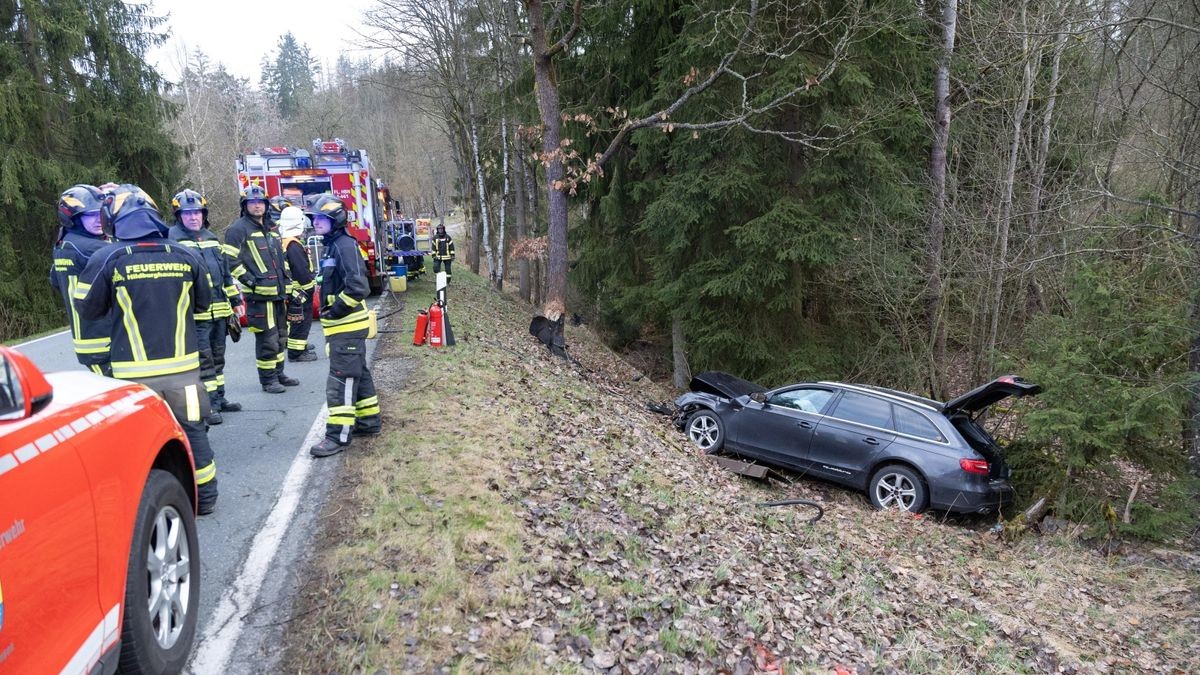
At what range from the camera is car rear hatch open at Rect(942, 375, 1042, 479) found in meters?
8.19

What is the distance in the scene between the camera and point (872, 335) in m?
14.2

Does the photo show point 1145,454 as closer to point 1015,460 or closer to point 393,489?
point 1015,460

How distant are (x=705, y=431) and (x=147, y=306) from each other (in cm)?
818

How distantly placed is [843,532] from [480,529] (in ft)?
15.7

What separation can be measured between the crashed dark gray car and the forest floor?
449 millimetres

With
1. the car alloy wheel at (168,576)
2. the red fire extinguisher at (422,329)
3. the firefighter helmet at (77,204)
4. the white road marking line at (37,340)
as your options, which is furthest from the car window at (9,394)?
the white road marking line at (37,340)

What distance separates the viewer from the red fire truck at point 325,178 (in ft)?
45.5

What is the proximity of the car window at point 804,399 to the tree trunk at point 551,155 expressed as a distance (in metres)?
4.70

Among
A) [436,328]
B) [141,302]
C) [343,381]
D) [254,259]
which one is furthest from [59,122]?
[141,302]

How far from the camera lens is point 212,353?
671cm

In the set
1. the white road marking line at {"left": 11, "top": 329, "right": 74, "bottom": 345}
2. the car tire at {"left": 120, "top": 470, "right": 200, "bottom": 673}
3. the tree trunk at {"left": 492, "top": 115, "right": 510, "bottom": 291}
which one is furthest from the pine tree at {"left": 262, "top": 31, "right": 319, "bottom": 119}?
the car tire at {"left": 120, "top": 470, "right": 200, "bottom": 673}

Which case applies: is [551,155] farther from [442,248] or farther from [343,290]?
[442,248]

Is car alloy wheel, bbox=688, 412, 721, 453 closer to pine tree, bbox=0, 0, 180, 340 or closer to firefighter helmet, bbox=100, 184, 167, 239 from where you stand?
firefighter helmet, bbox=100, 184, 167, 239

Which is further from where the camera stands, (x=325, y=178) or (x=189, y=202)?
(x=325, y=178)
